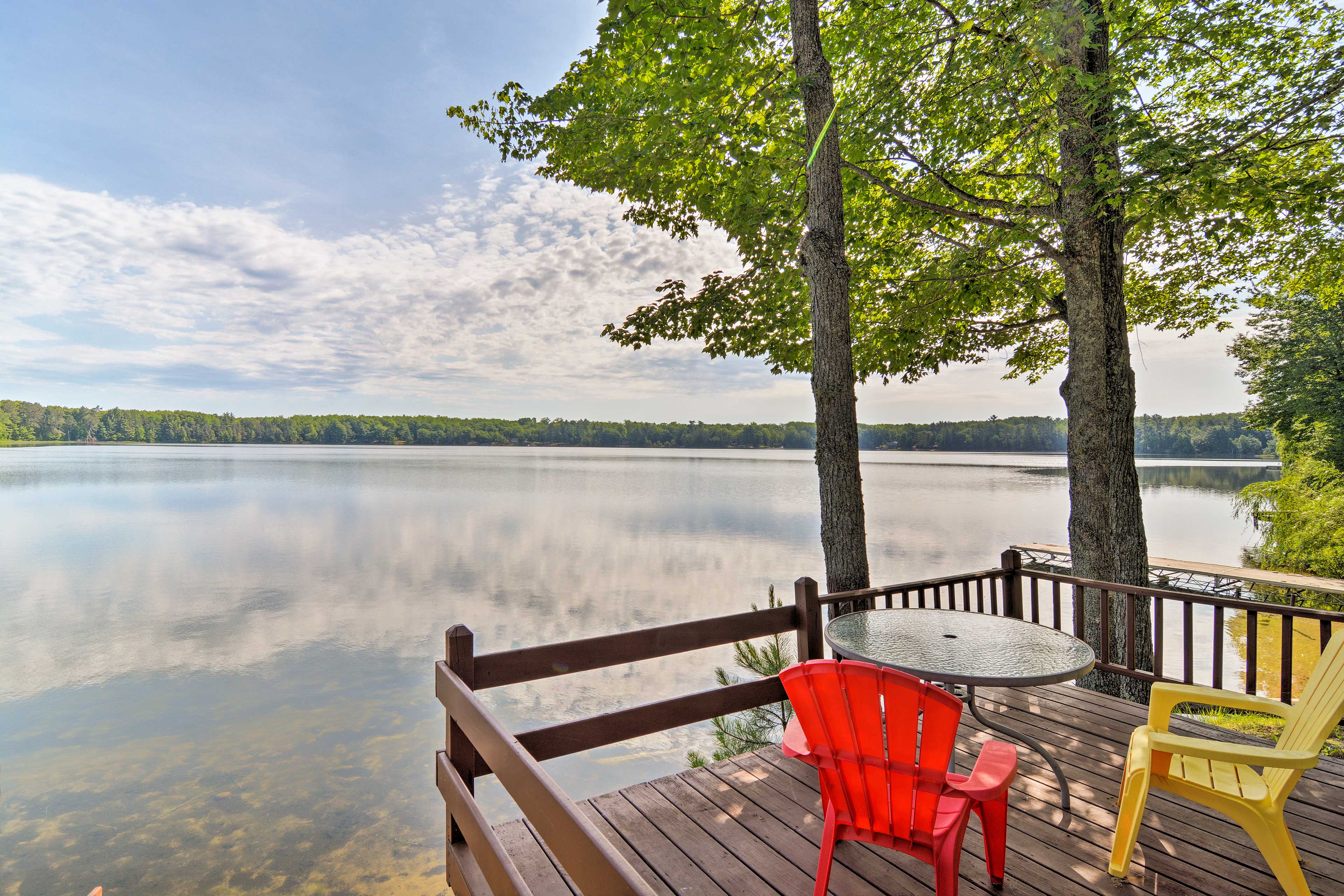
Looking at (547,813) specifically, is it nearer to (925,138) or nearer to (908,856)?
(908,856)

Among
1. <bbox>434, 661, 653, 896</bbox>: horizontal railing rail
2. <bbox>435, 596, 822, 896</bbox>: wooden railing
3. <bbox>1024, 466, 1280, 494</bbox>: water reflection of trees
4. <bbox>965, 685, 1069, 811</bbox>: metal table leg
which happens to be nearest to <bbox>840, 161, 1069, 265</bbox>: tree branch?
<bbox>435, 596, 822, 896</bbox>: wooden railing

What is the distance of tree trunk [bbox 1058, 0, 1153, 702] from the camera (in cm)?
516

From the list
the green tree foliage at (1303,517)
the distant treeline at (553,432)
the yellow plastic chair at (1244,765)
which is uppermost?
the distant treeline at (553,432)

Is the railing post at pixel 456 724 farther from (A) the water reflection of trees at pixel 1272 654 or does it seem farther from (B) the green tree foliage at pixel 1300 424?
(B) the green tree foliage at pixel 1300 424

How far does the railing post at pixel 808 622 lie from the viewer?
10.2 ft

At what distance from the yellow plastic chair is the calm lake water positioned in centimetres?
668

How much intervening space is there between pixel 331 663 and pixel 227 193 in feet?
125

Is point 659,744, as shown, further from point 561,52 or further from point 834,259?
point 561,52

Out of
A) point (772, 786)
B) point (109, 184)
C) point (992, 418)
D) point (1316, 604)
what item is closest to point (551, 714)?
point (772, 786)

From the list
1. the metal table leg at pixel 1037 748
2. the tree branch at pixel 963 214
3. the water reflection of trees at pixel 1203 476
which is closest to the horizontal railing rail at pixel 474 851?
the metal table leg at pixel 1037 748

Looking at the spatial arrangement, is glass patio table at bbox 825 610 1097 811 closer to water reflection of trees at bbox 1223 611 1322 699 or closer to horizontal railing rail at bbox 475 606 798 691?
horizontal railing rail at bbox 475 606 798 691

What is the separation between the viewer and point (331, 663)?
1198 cm

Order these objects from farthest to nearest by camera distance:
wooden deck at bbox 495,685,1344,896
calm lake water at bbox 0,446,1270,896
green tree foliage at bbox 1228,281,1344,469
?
green tree foliage at bbox 1228,281,1344,469 → calm lake water at bbox 0,446,1270,896 → wooden deck at bbox 495,685,1344,896

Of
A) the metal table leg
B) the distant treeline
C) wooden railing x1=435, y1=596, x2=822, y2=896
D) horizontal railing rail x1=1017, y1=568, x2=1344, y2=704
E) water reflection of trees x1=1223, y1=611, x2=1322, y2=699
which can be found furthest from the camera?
the distant treeline
